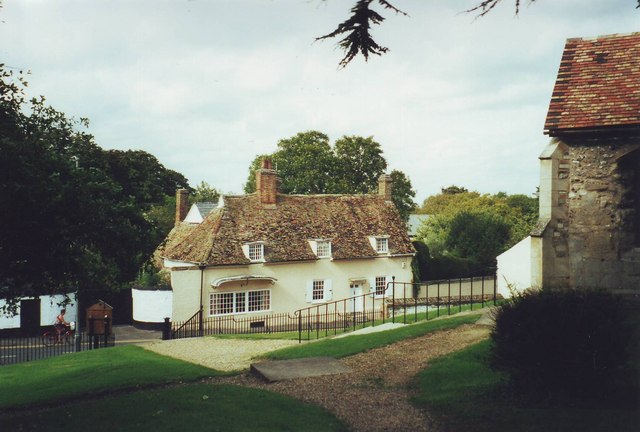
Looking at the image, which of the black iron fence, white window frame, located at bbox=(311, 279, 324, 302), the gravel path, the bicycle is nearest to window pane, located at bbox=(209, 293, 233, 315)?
white window frame, located at bbox=(311, 279, 324, 302)

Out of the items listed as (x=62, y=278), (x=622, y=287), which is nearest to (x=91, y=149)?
(x=62, y=278)

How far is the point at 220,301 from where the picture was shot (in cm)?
3222

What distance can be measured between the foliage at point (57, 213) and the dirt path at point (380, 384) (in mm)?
4094

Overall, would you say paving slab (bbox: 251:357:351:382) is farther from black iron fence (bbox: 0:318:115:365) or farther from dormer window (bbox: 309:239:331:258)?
dormer window (bbox: 309:239:331:258)

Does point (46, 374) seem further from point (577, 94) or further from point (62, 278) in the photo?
point (577, 94)

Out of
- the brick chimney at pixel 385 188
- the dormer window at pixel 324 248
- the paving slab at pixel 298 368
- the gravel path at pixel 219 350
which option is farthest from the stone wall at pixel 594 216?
the brick chimney at pixel 385 188

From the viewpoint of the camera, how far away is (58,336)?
91.4 ft

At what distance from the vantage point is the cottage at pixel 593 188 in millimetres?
13898

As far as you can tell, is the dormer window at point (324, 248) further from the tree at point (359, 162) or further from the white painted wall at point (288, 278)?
the tree at point (359, 162)

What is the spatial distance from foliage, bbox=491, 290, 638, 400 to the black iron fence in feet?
61.6

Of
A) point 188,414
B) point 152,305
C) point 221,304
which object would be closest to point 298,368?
point 188,414

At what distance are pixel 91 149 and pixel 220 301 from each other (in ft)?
67.7

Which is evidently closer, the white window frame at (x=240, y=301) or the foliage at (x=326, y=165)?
the white window frame at (x=240, y=301)

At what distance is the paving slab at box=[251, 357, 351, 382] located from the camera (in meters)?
12.5
